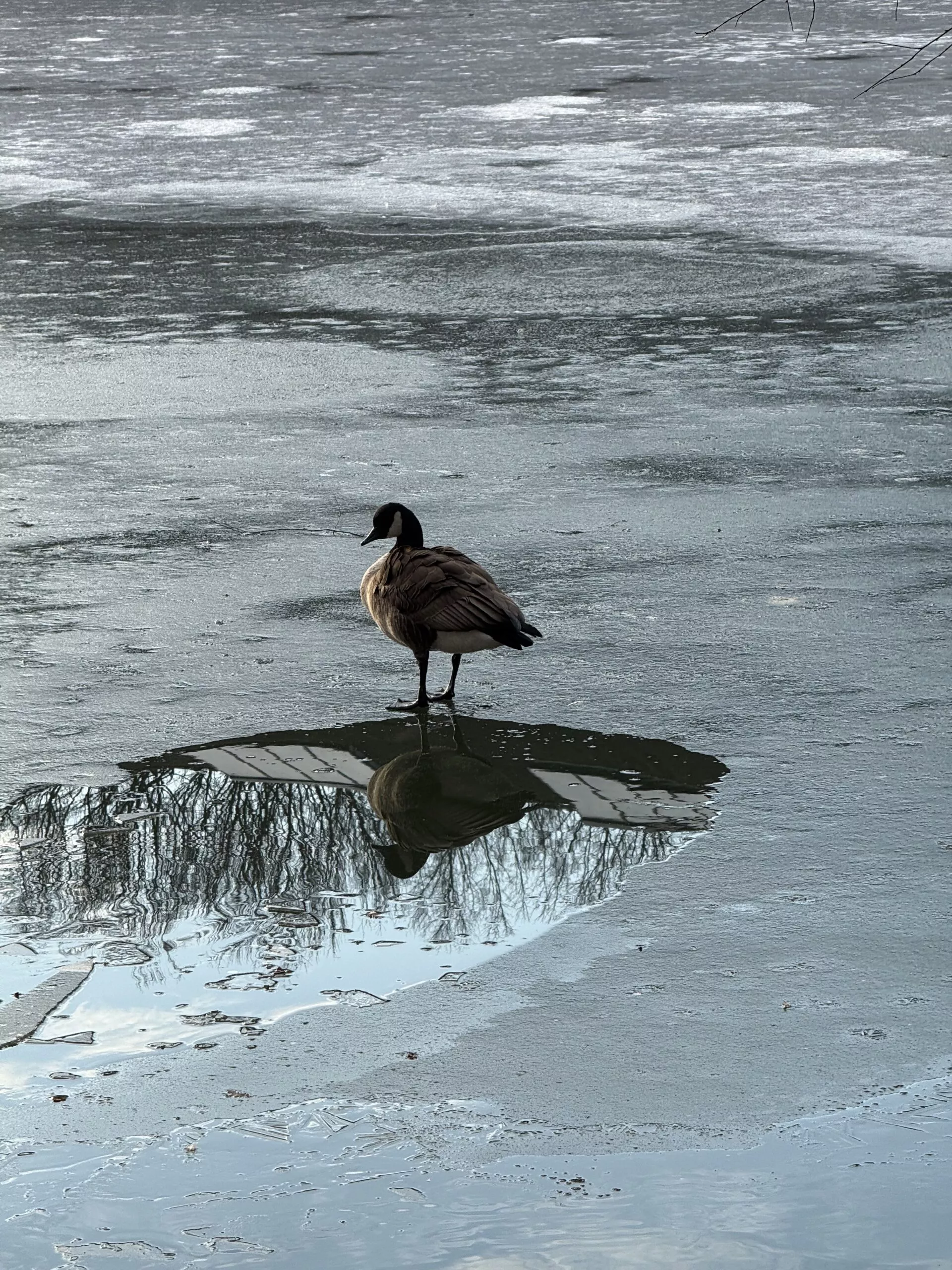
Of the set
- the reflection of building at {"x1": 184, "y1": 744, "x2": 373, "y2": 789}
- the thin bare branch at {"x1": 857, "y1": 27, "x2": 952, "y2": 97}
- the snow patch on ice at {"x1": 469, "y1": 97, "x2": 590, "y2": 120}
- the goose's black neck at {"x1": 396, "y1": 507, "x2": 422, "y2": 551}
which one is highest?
the snow patch on ice at {"x1": 469, "y1": 97, "x2": 590, "y2": 120}

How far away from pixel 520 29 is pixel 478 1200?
95.9 ft

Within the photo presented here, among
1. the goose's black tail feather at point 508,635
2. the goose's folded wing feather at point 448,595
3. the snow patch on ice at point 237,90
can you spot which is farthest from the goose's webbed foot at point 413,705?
the snow patch on ice at point 237,90

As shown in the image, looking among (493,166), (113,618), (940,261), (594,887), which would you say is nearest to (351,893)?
(594,887)

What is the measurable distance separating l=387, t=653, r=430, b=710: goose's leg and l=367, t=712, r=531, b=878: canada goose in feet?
0.65

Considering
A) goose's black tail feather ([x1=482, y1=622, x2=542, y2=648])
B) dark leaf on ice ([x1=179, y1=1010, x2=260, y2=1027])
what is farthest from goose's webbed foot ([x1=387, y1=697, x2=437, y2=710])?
dark leaf on ice ([x1=179, y1=1010, x2=260, y2=1027])

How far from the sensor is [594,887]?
5.11m

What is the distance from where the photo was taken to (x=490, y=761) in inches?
239

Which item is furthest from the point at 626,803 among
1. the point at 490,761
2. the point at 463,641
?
the point at 463,641

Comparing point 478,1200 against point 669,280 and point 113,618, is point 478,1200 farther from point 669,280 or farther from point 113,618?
point 669,280

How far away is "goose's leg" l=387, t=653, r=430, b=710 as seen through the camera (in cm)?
645

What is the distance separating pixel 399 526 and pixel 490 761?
1.18 metres

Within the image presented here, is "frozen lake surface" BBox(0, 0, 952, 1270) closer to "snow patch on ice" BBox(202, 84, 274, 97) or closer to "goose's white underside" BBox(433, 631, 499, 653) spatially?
"goose's white underside" BBox(433, 631, 499, 653)

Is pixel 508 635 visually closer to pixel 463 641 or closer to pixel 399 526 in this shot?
pixel 463 641

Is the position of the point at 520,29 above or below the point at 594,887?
above
